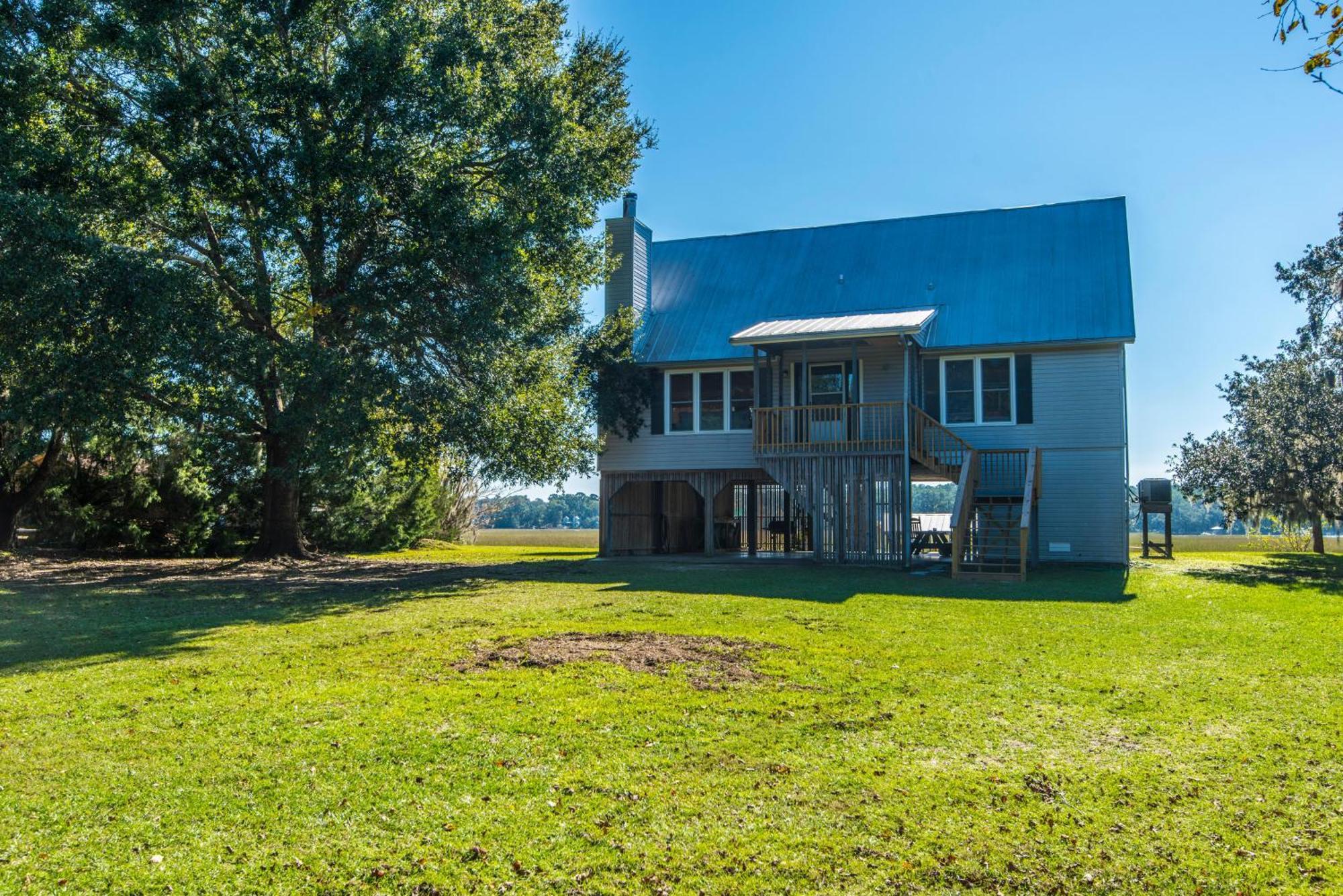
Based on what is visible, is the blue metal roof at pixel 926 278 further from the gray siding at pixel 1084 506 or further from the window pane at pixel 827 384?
the gray siding at pixel 1084 506

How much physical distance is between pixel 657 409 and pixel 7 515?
13.1 m

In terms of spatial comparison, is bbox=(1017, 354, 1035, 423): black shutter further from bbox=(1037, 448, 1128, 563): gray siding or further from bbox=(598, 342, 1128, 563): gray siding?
bbox=(1037, 448, 1128, 563): gray siding

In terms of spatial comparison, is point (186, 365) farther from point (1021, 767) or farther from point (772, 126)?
point (1021, 767)

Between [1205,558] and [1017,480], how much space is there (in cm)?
819

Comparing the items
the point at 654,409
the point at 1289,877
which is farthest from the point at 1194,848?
the point at 654,409

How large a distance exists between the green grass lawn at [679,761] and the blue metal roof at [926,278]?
435 inches

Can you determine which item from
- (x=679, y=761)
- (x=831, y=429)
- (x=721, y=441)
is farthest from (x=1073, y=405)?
(x=679, y=761)

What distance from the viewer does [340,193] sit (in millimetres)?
15547

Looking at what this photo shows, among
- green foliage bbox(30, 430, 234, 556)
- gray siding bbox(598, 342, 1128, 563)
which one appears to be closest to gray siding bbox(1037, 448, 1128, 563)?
gray siding bbox(598, 342, 1128, 563)

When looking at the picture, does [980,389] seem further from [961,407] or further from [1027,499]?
[1027,499]

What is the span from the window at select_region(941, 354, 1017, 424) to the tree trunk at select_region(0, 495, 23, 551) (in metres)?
18.3

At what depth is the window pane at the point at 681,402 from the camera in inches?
872

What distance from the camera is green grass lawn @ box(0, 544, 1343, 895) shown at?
392 cm

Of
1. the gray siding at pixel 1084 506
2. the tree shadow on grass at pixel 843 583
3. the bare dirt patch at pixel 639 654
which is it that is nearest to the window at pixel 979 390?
the gray siding at pixel 1084 506
